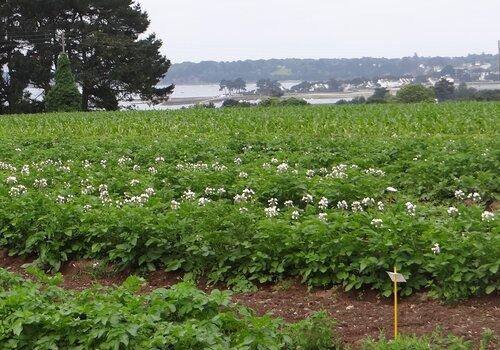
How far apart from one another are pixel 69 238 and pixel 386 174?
186 inches

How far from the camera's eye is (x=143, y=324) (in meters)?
4.72

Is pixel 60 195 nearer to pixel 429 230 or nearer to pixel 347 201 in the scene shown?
pixel 347 201

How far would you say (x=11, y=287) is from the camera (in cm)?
610

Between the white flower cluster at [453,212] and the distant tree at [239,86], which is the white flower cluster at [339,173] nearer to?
the white flower cluster at [453,212]

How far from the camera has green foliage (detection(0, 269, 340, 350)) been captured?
15.1 feet

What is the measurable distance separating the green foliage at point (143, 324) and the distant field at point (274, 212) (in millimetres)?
1346

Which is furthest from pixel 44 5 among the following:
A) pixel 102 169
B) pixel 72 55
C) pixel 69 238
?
pixel 69 238

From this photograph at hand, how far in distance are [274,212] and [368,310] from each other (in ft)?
6.91

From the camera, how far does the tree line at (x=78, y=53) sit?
5591cm

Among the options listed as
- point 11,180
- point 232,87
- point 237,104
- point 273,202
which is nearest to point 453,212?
point 273,202

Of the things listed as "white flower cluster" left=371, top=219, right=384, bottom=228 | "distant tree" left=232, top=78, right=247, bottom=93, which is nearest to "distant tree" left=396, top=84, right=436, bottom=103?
"distant tree" left=232, top=78, right=247, bottom=93

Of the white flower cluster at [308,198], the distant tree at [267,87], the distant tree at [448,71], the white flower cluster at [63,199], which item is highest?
the white flower cluster at [63,199]

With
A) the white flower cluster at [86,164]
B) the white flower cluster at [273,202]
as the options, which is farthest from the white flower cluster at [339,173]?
the white flower cluster at [86,164]

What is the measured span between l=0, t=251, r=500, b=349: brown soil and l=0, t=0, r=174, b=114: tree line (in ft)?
165
